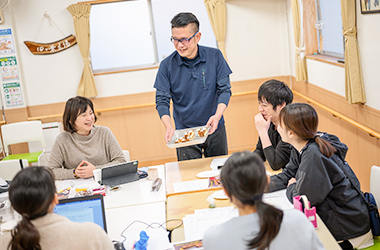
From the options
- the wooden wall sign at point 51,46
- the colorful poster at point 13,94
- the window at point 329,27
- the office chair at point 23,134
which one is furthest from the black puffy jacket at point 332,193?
the colorful poster at point 13,94

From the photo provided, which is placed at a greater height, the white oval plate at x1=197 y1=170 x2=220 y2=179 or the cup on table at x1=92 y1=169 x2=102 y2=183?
the cup on table at x1=92 y1=169 x2=102 y2=183

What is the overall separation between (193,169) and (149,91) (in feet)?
10.3

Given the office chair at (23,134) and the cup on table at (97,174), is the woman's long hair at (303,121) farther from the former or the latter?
the office chair at (23,134)

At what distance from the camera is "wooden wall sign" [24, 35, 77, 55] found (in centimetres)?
597

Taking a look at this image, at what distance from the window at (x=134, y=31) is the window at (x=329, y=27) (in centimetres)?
160

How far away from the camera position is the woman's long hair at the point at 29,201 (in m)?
1.61

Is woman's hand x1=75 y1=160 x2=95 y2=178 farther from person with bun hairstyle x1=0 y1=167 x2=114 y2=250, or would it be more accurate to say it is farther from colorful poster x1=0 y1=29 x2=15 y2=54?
colorful poster x1=0 y1=29 x2=15 y2=54

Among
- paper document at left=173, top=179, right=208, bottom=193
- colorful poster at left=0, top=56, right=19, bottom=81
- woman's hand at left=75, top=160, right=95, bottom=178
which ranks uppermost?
colorful poster at left=0, top=56, right=19, bottom=81

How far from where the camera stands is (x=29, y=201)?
1.63 m

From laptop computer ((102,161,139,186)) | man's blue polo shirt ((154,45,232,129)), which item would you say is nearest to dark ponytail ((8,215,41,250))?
laptop computer ((102,161,139,186))

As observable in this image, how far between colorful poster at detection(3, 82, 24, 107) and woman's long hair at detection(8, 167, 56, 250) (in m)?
4.73

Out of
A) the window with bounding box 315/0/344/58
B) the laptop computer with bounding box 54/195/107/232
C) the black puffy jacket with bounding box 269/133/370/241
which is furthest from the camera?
the window with bounding box 315/0/344/58

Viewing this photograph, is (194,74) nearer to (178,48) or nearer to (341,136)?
(178,48)

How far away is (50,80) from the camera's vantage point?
20.0 feet
